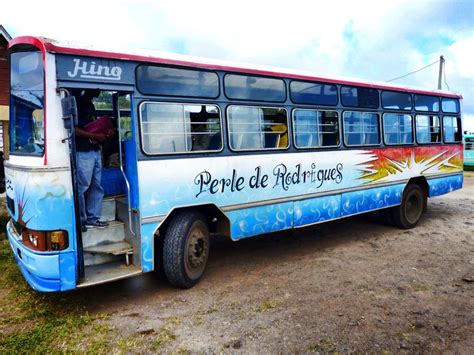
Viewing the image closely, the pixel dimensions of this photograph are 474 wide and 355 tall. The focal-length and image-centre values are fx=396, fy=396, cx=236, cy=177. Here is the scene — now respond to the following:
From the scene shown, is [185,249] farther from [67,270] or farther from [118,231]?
[67,270]

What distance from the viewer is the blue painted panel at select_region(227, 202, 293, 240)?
5.38m

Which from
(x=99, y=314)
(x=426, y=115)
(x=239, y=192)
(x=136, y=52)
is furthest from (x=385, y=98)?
(x=99, y=314)

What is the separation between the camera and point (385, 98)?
7602mm

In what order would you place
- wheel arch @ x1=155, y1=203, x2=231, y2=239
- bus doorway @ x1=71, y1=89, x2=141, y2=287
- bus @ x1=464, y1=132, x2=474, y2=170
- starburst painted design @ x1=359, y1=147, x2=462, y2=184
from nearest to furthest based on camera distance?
1. bus doorway @ x1=71, y1=89, x2=141, y2=287
2. wheel arch @ x1=155, y1=203, x2=231, y2=239
3. starburst painted design @ x1=359, y1=147, x2=462, y2=184
4. bus @ x1=464, y1=132, x2=474, y2=170

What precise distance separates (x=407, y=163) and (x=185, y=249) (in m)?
5.33

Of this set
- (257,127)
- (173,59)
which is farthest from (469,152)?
(173,59)

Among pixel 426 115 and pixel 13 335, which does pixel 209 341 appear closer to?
pixel 13 335

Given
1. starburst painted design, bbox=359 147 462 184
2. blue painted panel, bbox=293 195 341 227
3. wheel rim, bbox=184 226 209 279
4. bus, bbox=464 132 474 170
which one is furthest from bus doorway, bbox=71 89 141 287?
bus, bbox=464 132 474 170

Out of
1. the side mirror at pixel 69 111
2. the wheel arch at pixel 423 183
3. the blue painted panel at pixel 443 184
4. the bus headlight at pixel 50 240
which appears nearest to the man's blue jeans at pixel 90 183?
the bus headlight at pixel 50 240

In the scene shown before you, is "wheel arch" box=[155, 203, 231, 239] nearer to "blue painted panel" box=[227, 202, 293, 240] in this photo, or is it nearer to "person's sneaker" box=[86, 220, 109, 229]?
"blue painted panel" box=[227, 202, 293, 240]

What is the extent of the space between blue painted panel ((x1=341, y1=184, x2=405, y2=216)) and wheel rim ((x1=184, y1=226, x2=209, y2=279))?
111 inches

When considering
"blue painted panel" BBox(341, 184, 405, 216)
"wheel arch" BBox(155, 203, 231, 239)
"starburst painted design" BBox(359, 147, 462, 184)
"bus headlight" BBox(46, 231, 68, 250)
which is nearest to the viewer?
"bus headlight" BBox(46, 231, 68, 250)

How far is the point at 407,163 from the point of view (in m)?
8.08

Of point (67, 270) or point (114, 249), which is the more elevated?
point (114, 249)
